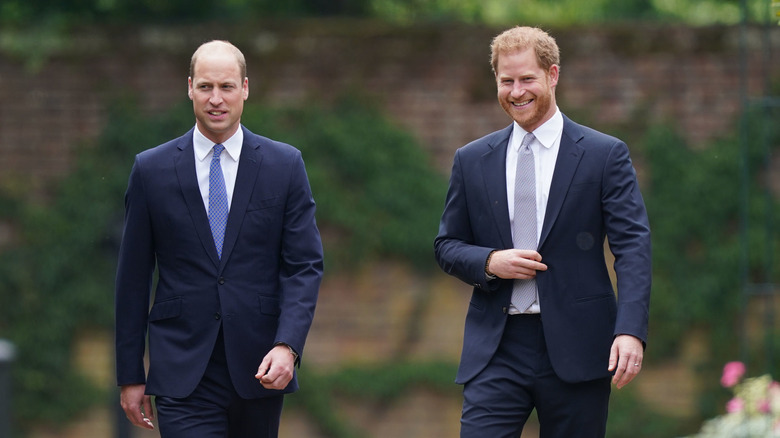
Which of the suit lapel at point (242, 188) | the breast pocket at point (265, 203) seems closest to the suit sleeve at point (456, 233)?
the breast pocket at point (265, 203)

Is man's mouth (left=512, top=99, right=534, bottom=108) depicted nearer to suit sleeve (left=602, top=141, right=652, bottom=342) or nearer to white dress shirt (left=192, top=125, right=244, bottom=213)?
suit sleeve (left=602, top=141, right=652, bottom=342)

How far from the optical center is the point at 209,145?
4332 mm

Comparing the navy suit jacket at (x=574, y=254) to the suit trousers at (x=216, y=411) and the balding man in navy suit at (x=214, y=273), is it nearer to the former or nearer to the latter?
the balding man in navy suit at (x=214, y=273)

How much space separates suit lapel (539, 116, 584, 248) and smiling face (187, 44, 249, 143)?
1122mm

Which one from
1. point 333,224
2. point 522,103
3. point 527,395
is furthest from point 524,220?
point 333,224

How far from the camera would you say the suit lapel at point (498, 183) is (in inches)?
165

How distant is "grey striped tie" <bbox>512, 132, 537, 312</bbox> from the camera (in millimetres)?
4160

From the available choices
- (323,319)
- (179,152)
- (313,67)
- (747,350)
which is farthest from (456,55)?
(179,152)

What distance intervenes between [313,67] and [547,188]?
16.0ft

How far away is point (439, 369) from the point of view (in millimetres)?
8695

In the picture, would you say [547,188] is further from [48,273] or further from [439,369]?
[48,273]

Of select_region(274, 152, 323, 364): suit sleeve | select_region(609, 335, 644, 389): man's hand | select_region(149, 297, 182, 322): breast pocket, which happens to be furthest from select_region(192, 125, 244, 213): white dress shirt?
select_region(609, 335, 644, 389): man's hand

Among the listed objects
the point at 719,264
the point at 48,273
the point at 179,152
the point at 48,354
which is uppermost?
the point at 179,152

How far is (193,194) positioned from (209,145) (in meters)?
0.20
